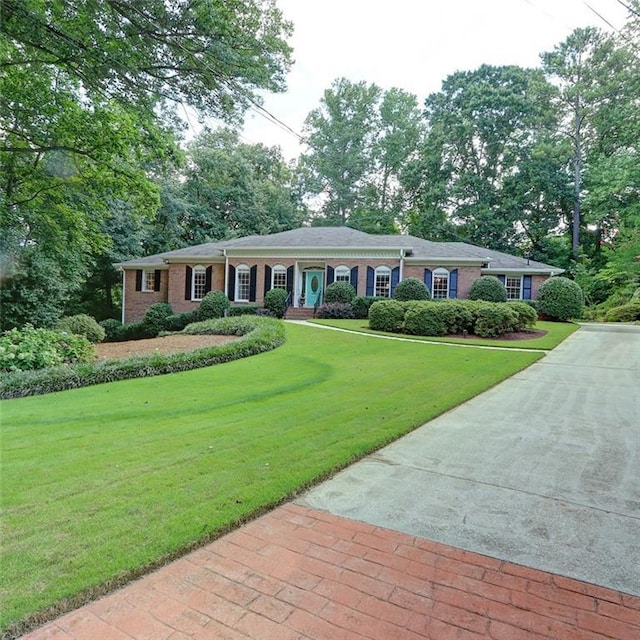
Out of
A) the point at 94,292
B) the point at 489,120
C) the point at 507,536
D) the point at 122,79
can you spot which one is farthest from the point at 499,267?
the point at 94,292

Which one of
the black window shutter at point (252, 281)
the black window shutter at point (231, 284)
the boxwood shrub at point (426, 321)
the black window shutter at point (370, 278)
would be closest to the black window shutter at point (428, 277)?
the black window shutter at point (370, 278)

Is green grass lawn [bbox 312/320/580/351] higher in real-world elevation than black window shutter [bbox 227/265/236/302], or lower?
lower

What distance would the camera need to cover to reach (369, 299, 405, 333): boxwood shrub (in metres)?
15.3

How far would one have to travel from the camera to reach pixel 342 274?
21.8 metres

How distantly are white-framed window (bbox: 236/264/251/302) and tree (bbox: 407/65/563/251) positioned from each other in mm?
17707

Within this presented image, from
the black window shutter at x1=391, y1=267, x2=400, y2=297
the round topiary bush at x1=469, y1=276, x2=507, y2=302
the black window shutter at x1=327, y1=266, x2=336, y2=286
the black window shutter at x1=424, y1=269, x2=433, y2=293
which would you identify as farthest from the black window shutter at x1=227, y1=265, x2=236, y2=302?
the round topiary bush at x1=469, y1=276, x2=507, y2=302

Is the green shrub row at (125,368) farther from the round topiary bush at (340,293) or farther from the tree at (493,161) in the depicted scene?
the tree at (493,161)

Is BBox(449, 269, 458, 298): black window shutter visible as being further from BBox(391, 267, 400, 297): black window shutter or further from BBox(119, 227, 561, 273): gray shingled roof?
BBox(391, 267, 400, 297): black window shutter

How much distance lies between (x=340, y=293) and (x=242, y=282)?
5.49m

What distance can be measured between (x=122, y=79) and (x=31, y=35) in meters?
1.93

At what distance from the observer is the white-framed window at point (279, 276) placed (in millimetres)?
22359

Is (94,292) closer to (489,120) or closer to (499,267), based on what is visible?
(499,267)

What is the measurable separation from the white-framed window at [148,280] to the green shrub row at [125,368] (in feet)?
47.9

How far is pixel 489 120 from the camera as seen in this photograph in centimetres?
3183
